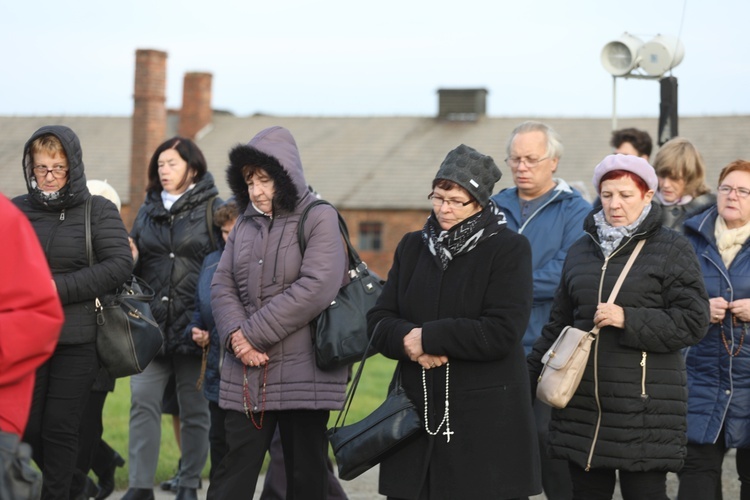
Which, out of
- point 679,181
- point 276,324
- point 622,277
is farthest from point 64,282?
point 679,181

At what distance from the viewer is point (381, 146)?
44.5 metres

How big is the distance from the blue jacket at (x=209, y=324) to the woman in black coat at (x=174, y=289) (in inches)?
5.7

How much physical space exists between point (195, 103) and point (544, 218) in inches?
1666

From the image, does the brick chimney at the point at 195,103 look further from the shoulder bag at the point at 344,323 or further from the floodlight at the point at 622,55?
the shoulder bag at the point at 344,323

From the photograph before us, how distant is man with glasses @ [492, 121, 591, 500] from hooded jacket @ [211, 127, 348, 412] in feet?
3.95

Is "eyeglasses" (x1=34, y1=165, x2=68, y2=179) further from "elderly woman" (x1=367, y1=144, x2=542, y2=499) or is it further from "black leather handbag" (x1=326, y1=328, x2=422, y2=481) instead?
"black leather handbag" (x1=326, y1=328, x2=422, y2=481)

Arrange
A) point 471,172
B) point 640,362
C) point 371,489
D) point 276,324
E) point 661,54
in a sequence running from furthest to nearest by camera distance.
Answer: point 661,54, point 371,489, point 276,324, point 640,362, point 471,172

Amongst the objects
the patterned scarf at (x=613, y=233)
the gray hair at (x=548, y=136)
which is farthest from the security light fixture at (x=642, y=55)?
the patterned scarf at (x=613, y=233)

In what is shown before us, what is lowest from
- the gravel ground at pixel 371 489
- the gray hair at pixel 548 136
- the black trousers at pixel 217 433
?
the gravel ground at pixel 371 489

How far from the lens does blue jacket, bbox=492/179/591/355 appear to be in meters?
6.61

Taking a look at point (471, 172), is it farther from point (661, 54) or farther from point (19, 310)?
point (661, 54)

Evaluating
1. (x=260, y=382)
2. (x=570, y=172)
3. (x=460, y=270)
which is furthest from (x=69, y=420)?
(x=570, y=172)

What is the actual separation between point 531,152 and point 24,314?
380 centimetres

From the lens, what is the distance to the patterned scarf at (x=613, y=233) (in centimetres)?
534
